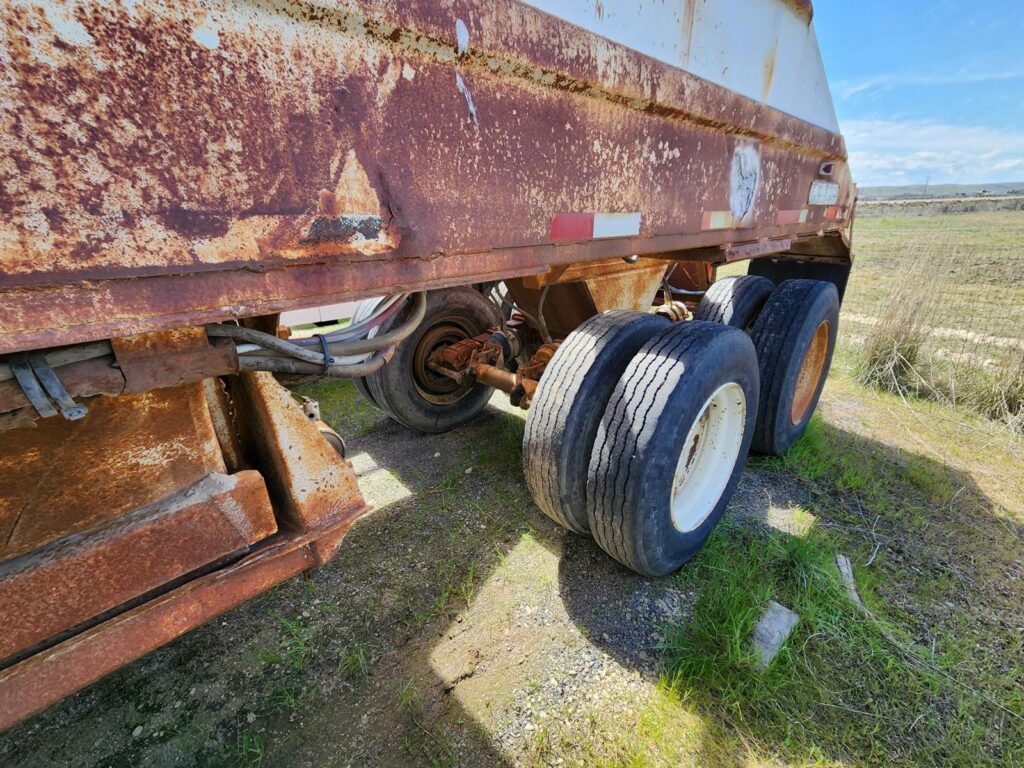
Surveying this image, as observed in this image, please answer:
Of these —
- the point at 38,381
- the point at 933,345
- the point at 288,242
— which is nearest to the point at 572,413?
the point at 288,242

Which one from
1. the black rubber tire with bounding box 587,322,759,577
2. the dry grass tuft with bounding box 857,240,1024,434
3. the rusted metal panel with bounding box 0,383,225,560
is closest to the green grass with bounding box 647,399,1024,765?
the black rubber tire with bounding box 587,322,759,577

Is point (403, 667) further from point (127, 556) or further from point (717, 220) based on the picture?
point (717, 220)

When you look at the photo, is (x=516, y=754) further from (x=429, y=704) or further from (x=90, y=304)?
(x=90, y=304)

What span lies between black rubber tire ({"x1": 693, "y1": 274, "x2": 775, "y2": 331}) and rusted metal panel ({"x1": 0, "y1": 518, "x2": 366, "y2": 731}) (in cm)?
243

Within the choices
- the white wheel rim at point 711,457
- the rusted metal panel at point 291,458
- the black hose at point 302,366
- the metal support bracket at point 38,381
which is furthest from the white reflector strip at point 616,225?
the metal support bracket at point 38,381

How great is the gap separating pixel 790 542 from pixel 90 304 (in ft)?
8.75

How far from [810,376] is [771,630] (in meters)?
2.09

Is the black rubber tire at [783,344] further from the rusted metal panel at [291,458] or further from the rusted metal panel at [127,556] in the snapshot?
the rusted metal panel at [127,556]

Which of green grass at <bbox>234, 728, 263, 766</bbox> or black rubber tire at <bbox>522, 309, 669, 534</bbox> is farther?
black rubber tire at <bbox>522, 309, 669, 534</bbox>

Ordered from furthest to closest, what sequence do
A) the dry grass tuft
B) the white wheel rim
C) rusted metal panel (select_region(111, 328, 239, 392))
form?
the dry grass tuft → the white wheel rim → rusted metal panel (select_region(111, 328, 239, 392))

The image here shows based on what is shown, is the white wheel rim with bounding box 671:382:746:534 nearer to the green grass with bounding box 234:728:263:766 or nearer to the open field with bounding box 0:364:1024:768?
the open field with bounding box 0:364:1024:768

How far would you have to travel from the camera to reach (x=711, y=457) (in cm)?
223

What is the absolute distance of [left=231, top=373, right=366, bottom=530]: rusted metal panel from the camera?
126 centimetres

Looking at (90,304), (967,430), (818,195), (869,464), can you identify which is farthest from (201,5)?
(967,430)
